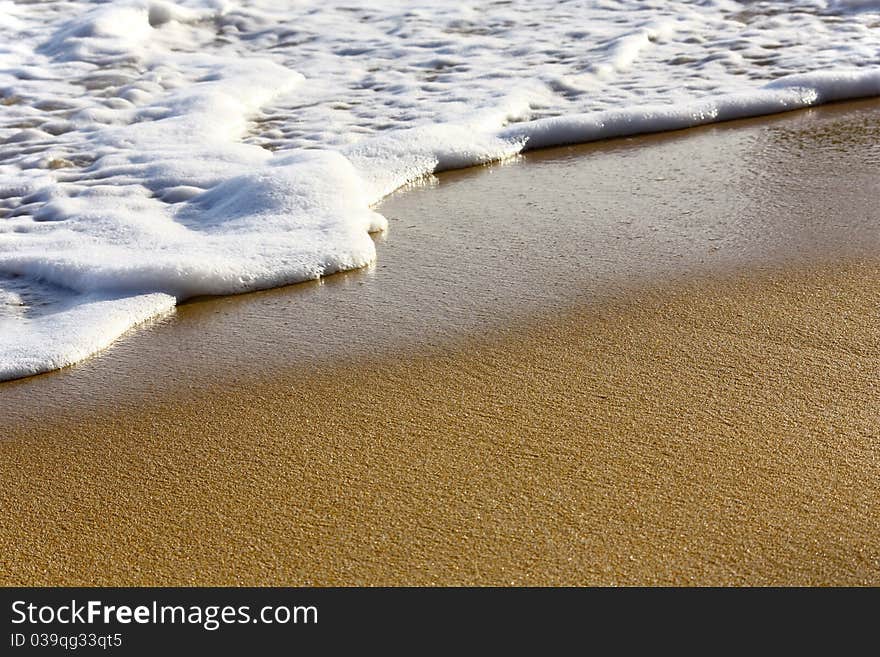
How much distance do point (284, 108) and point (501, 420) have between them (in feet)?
10.6

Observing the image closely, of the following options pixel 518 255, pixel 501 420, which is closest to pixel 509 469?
pixel 501 420

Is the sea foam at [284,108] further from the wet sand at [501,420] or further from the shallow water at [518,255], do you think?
the wet sand at [501,420]

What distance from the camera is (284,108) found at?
201 inches

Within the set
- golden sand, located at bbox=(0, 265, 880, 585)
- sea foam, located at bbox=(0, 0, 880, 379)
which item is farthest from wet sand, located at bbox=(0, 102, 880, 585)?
sea foam, located at bbox=(0, 0, 880, 379)

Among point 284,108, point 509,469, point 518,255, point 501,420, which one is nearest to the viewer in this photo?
point 509,469

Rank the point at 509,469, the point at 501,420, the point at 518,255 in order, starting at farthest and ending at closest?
the point at 518,255, the point at 501,420, the point at 509,469

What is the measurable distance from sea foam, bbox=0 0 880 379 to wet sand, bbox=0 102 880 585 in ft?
0.92

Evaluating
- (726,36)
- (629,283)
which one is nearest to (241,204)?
(629,283)

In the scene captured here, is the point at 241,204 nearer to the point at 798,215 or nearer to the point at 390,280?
the point at 390,280

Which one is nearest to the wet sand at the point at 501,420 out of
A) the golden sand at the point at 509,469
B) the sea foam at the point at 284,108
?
the golden sand at the point at 509,469

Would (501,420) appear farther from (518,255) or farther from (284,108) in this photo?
(284,108)

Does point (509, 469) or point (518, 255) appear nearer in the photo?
point (509, 469)

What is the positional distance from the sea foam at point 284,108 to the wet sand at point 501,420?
279 mm

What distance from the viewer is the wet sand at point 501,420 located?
1805 mm
